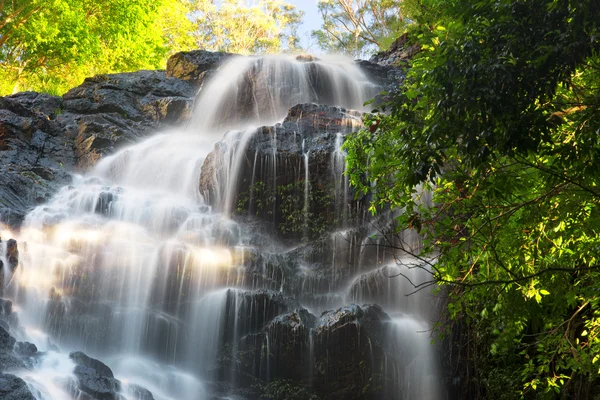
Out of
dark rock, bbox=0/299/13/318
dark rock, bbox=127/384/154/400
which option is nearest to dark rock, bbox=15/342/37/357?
dark rock, bbox=0/299/13/318

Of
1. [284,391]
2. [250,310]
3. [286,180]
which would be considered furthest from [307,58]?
[284,391]

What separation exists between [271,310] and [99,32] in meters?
16.0

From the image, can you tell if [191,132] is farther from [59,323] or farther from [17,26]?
[59,323]

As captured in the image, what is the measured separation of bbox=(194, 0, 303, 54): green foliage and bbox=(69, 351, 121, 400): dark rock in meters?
36.5

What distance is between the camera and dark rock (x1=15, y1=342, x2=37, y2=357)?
8367mm

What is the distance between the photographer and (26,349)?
852 centimetres

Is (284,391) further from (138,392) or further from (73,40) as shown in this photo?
(73,40)

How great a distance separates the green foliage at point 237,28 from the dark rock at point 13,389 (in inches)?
1488

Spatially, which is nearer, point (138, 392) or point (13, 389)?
point (13, 389)

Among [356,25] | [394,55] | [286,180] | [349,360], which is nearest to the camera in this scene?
[349,360]

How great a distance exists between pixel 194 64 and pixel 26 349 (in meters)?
15.7

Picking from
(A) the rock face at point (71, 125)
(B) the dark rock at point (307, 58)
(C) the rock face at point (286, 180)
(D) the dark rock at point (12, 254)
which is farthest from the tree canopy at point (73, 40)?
(D) the dark rock at point (12, 254)

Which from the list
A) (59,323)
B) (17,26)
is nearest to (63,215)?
(59,323)

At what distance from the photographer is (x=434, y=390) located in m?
9.88
